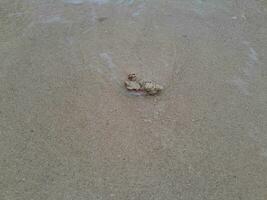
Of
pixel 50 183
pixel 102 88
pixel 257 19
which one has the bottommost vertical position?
pixel 50 183

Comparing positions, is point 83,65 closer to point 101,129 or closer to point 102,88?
point 102,88

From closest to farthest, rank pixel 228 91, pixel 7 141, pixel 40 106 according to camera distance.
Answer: pixel 7 141, pixel 40 106, pixel 228 91

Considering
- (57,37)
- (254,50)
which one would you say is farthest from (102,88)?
(254,50)

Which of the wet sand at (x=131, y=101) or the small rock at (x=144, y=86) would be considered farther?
the small rock at (x=144, y=86)

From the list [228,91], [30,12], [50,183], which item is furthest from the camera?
[30,12]

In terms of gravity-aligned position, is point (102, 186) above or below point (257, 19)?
below

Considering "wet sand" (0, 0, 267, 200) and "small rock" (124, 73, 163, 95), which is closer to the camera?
"wet sand" (0, 0, 267, 200)

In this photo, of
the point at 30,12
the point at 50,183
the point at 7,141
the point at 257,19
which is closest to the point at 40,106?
the point at 7,141

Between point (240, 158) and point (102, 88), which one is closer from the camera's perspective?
point (240, 158)
